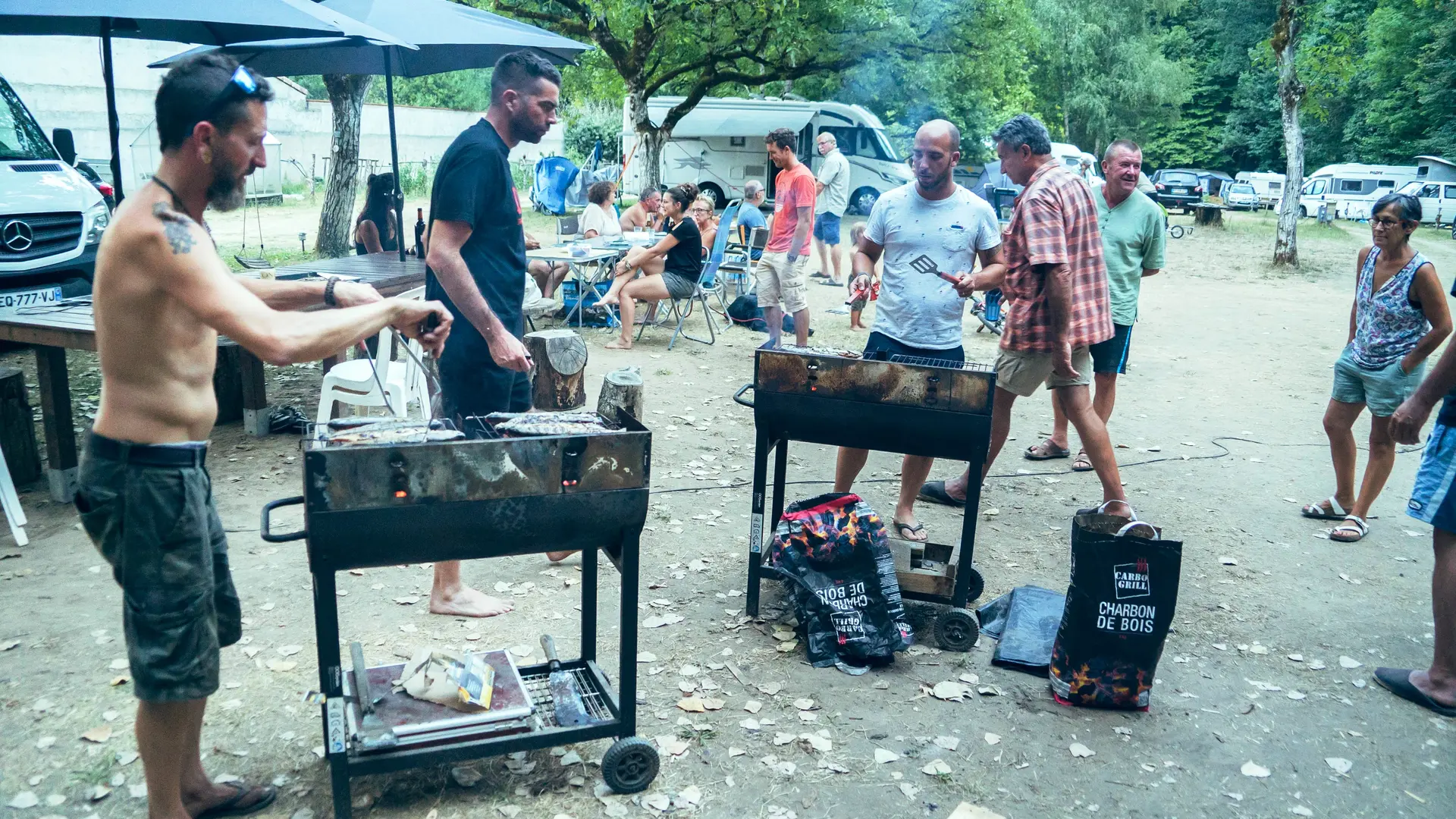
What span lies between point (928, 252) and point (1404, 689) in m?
2.62

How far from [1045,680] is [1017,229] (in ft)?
7.36

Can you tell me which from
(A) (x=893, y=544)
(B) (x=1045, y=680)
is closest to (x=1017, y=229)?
(A) (x=893, y=544)

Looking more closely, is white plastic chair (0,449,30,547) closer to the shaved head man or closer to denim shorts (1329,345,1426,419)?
the shaved head man

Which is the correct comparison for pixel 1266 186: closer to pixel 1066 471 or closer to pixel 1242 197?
pixel 1242 197

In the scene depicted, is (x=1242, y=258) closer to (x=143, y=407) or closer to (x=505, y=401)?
(x=505, y=401)

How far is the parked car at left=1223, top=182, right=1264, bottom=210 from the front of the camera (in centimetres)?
3753

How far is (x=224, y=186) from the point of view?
99.3 inches

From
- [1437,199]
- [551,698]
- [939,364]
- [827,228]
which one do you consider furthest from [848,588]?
[1437,199]

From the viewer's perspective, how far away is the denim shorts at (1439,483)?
3.68m

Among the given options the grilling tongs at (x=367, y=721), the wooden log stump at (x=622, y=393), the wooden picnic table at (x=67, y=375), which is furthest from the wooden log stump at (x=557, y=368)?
the grilling tongs at (x=367, y=721)

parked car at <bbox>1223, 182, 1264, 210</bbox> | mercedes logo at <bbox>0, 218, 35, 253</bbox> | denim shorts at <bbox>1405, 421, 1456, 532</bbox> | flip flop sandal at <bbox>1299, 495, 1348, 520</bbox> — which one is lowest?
flip flop sandal at <bbox>1299, 495, 1348, 520</bbox>

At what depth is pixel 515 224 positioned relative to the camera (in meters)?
4.03

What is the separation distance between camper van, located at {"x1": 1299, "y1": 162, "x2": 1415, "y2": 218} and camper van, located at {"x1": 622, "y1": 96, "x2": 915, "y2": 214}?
18.5 meters

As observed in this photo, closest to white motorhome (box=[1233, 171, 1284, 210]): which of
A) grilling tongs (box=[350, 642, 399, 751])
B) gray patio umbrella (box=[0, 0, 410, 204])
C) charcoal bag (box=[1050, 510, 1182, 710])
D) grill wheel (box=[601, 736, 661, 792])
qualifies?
gray patio umbrella (box=[0, 0, 410, 204])
